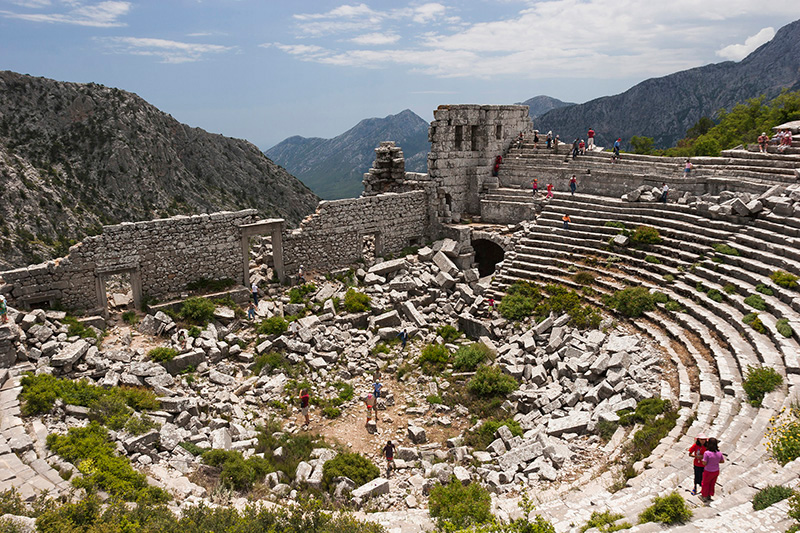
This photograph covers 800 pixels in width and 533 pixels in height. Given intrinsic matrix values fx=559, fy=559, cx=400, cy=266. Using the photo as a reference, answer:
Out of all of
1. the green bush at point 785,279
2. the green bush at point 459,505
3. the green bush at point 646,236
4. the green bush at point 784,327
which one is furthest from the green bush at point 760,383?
Answer: the green bush at point 646,236

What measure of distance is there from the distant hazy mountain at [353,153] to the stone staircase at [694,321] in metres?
116

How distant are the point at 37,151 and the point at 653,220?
49264 mm

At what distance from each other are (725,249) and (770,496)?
37.3ft

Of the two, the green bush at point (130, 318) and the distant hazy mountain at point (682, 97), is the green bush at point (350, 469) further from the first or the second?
the distant hazy mountain at point (682, 97)

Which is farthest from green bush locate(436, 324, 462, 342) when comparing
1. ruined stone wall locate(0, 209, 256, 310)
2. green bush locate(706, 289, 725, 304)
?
green bush locate(706, 289, 725, 304)

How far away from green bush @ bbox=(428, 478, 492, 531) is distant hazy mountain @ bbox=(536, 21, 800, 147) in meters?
102

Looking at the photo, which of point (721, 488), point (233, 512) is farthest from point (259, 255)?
point (721, 488)

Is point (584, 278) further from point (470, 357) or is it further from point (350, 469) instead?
point (350, 469)

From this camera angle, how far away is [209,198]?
186 ft

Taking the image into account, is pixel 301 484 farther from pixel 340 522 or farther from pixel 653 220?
pixel 653 220

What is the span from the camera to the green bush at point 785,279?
14031 mm

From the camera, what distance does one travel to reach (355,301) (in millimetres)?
19453

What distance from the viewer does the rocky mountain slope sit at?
41.0m

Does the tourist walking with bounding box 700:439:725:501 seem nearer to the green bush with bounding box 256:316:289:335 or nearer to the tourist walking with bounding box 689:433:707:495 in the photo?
the tourist walking with bounding box 689:433:707:495
